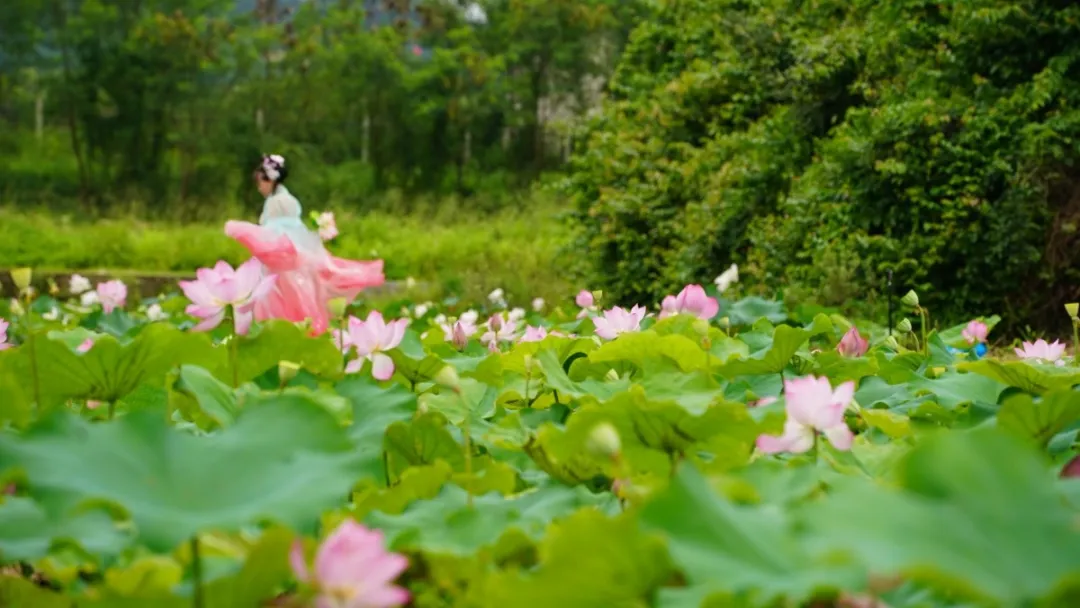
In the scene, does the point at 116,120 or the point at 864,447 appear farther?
the point at 116,120

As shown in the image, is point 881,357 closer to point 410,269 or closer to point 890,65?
point 890,65

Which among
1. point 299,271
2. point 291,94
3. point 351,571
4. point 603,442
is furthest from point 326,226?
point 291,94

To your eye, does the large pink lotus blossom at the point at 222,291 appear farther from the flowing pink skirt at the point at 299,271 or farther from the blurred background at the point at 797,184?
the flowing pink skirt at the point at 299,271

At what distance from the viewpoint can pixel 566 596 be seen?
696 millimetres

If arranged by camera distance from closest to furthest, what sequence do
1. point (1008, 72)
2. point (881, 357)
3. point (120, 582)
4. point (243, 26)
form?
point (120, 582), point (881, 357), point (1008, 72), point (243, 26)

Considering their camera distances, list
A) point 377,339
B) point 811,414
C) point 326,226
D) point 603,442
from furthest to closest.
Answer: point 326,226, point 377,339, point 811,414, point 603,442

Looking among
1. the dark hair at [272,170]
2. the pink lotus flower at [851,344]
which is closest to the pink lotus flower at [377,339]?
the pink lotus flower at [851,344]

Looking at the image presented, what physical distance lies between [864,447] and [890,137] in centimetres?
537

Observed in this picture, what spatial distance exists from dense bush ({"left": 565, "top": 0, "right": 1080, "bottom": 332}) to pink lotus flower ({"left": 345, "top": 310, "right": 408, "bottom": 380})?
4700mm

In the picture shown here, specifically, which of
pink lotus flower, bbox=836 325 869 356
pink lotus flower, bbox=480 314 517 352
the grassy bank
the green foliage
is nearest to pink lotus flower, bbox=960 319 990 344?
pink lotus flower, bbox=836 325 869 356

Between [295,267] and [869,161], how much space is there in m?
3.38

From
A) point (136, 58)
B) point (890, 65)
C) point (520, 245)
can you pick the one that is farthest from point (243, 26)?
point (890, 65)

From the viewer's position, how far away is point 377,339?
61.6 inches

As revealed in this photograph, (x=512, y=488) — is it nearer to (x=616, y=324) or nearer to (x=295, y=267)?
(x=616, y=324)
